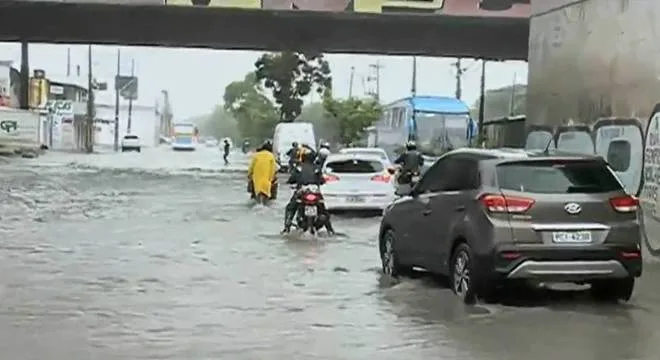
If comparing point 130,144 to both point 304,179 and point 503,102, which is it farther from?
point 304,179

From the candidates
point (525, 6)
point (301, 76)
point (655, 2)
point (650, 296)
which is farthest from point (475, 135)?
point (650, 296)

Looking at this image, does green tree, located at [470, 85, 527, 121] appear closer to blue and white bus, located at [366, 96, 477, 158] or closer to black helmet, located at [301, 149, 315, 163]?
blue and white bus, located at [366, 96, 477, 158]

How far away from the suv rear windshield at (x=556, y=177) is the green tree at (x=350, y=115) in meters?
63.6

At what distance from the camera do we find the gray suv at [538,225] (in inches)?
461

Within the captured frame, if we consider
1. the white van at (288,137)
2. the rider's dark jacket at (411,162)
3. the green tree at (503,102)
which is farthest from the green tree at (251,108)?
the rider's dark jacket at (411,162)

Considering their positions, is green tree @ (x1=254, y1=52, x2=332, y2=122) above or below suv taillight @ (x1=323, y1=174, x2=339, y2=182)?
above

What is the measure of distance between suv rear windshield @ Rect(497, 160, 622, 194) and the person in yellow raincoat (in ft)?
54.6

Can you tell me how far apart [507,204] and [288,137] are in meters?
40.2

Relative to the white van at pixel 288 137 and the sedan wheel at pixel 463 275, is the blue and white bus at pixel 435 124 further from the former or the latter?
the sedan wheel at pixel 463 275

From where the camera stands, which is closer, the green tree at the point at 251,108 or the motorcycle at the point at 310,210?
the motorcycle at the point at 310,210

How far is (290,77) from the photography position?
6869 cm

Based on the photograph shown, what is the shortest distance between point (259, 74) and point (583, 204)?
5925cm

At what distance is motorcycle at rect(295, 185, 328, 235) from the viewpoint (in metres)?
20.7

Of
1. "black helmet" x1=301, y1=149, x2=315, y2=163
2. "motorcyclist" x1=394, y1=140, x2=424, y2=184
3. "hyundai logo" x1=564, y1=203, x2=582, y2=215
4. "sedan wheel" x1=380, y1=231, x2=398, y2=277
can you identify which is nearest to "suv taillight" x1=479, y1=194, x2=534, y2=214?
"hyundai logo" x1=564, y1=203, x2=582, y2=215
